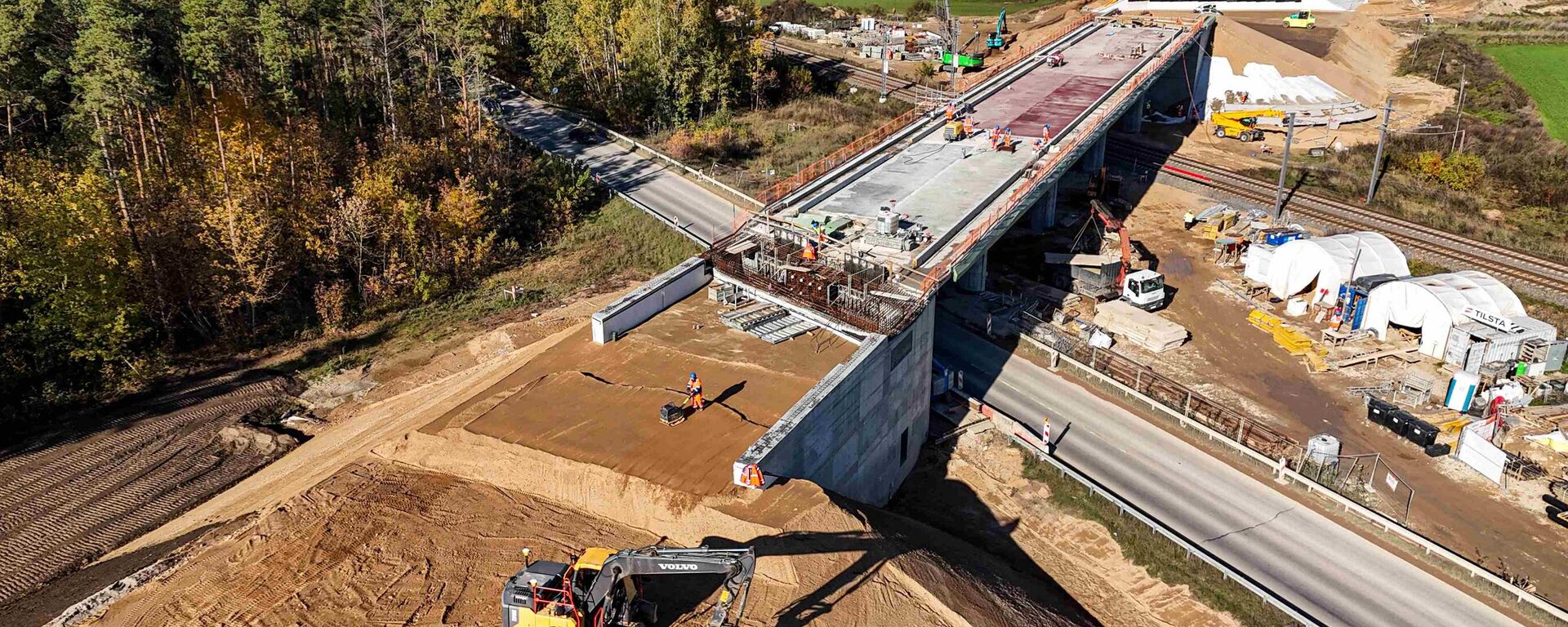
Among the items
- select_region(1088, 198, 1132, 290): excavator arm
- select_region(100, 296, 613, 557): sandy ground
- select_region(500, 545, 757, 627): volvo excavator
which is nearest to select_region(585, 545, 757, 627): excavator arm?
select_region(500, 545, 757, 627): volvo excavator

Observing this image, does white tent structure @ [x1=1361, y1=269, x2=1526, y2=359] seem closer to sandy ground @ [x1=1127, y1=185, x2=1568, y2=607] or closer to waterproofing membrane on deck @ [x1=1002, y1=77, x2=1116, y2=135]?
sandy ground @ [x1=1127, y1=185, x2=1568, y2=607]

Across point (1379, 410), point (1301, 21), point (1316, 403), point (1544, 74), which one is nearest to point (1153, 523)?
point (1379, 410)

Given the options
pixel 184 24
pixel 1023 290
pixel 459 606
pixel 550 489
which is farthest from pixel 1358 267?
pixel 184 24

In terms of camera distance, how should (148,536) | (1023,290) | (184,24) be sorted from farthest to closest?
(184,24) → (1023,290) → (148,536)

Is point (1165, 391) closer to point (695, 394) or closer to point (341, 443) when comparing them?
point (695, 394)

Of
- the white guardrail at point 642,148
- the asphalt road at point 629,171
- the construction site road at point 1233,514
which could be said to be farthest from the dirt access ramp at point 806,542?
the white guardrail at point 642,148

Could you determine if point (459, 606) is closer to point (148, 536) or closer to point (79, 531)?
point (148, 536)
